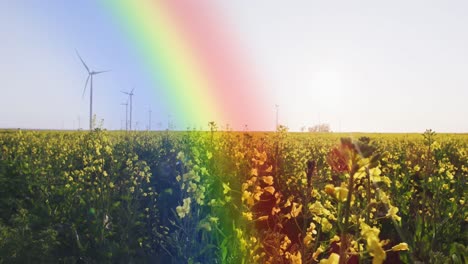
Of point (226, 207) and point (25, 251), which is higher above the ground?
point (226, 207)

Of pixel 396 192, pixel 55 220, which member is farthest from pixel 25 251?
pixel 396 192

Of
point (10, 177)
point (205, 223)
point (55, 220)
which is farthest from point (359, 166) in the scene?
point (10, 177)

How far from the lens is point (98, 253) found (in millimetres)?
4461

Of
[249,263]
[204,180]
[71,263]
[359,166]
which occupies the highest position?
→ [359,166]

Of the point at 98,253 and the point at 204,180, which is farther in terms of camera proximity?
the point at 98,253

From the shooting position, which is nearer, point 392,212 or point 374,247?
point 374,247

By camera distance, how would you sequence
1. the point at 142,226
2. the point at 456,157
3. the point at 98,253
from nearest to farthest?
the point at 98,253
the point at 142,226
the point at 456,157

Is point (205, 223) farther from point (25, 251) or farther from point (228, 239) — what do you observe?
point (25, 251)

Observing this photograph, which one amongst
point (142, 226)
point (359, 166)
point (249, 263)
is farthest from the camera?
point (142, 226)

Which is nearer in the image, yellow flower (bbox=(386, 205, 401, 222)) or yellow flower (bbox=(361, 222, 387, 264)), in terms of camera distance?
yellow flower (bbox=(361, 222, 387, 264))

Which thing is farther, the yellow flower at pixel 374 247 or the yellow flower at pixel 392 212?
the yellow flower at pixel 392 212

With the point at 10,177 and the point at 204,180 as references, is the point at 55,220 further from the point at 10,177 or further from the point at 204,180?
the point at 10,177

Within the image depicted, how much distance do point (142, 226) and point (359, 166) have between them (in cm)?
397

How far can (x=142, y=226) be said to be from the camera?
4859mm
